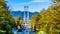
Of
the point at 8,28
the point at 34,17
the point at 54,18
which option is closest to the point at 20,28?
the point at 34,17

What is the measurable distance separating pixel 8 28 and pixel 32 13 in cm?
562

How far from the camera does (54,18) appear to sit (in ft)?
34.0

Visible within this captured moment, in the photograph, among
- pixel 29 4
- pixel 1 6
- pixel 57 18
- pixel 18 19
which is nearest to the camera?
pixel 57 18

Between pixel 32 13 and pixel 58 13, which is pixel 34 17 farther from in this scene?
pixel 58 13

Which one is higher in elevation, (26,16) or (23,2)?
(23,2)

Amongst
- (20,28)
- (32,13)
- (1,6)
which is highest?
(1,6)

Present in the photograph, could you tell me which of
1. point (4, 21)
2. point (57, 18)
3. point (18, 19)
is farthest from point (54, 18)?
point (18, 19)

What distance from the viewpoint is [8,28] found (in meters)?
11.7

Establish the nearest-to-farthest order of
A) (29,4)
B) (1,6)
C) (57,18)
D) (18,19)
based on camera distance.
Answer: (57,18)
(1,6)
(18,19)
(29,4)

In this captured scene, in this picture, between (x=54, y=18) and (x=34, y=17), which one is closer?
(x=54, y=18)

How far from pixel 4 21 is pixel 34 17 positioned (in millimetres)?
6188

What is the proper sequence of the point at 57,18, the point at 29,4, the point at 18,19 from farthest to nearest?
the point at 29,4 < the point at 18,19 < the point at 57,18

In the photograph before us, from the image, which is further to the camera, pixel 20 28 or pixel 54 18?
pixel 20 28

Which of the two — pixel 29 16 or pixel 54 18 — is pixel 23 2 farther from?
pixel 54 18
